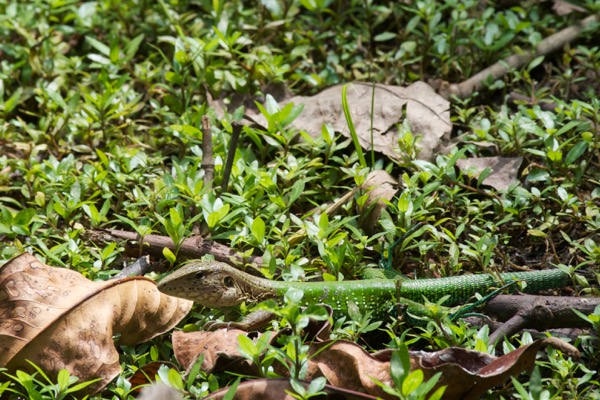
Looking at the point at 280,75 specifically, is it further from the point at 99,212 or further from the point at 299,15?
the point at 99,212

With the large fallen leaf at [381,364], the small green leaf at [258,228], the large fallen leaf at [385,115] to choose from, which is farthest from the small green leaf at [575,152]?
the small green leaf at [258,228]

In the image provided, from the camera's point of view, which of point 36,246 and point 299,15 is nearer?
point 36,246

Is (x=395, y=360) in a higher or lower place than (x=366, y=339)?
higher

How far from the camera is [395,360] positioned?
358cm

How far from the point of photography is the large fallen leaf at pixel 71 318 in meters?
4.05

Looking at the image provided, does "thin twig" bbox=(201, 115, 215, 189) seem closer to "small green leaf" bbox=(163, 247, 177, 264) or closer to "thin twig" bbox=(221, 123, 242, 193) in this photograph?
"thin twig" bbox=(221, 123, 242, 193)

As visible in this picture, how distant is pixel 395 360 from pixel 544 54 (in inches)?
168

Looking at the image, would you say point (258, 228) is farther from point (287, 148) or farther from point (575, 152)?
point (575, 152)

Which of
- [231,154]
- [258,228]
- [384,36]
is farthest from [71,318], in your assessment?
[384,36]

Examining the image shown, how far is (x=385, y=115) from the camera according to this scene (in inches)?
247

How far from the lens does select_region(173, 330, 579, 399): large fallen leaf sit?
3.71 meters

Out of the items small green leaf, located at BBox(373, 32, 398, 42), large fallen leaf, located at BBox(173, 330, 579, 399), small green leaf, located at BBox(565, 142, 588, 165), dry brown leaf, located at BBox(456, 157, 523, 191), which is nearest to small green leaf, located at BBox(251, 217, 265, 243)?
large fallen leaf, located at BBox(173, 330, 579, 399)

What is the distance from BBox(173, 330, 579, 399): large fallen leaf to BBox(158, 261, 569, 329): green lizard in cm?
50

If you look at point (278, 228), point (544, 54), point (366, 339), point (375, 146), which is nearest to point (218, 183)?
point (278, 228)
